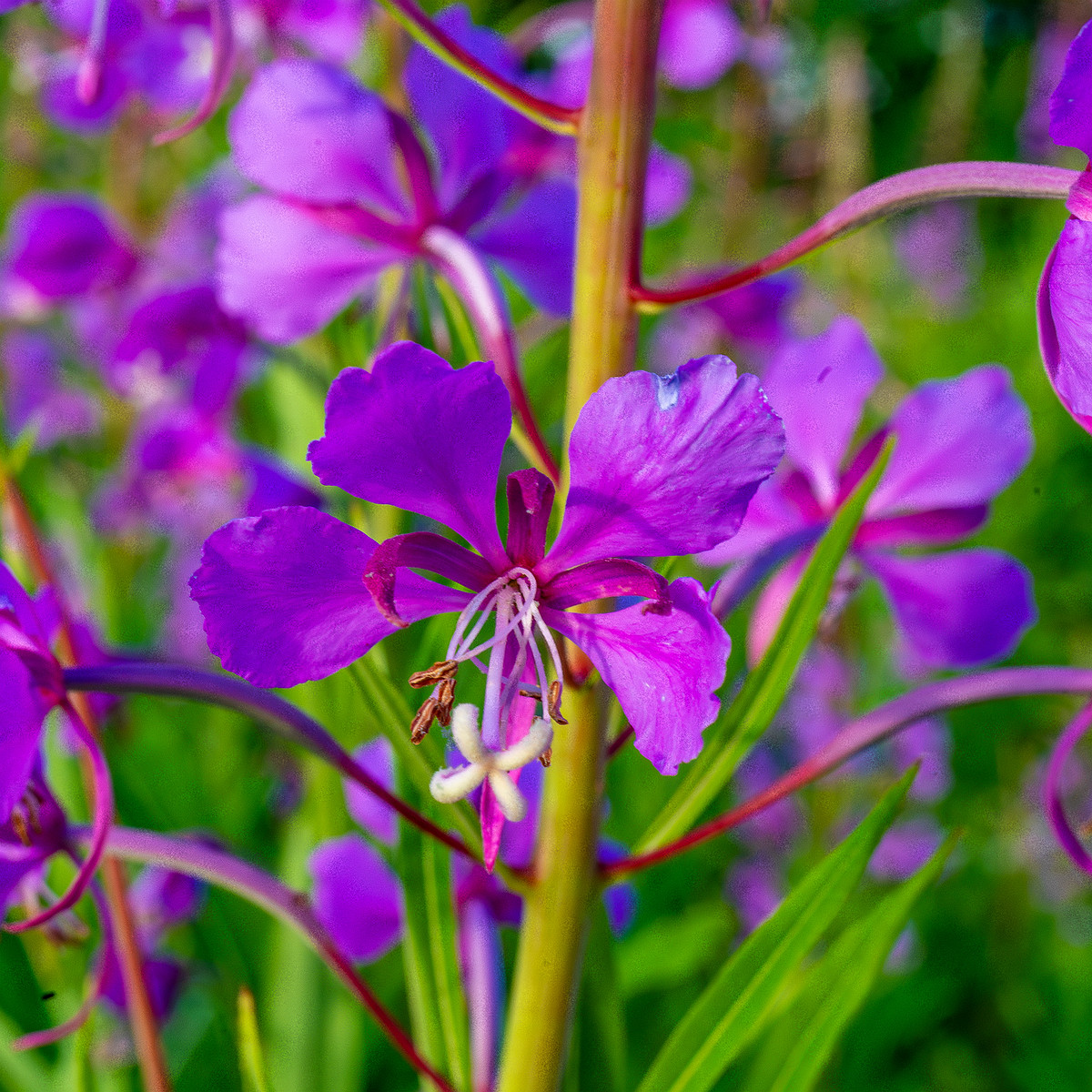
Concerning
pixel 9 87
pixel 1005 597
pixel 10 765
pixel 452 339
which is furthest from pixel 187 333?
pixel 9 87

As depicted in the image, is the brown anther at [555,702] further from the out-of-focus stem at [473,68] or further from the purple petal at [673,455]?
the out-of-focus stem at [473,68]

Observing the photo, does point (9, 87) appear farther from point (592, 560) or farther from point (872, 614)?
point (592, 560)

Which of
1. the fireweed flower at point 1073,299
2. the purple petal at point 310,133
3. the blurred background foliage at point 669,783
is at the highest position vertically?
the purple petal at point 310,133

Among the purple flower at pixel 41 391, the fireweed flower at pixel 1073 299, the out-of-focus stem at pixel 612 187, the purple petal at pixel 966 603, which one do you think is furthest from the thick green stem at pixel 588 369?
the purple flower at pixel 41 391

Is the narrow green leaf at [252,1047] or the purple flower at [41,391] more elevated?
the narrow green leaf at [252,1047]

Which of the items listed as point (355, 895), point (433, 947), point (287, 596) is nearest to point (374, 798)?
point (355, 895)

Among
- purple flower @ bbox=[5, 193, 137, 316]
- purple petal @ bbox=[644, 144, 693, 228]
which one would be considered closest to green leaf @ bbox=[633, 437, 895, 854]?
purple petal @ bbox=[644, 144, 693, 228]
